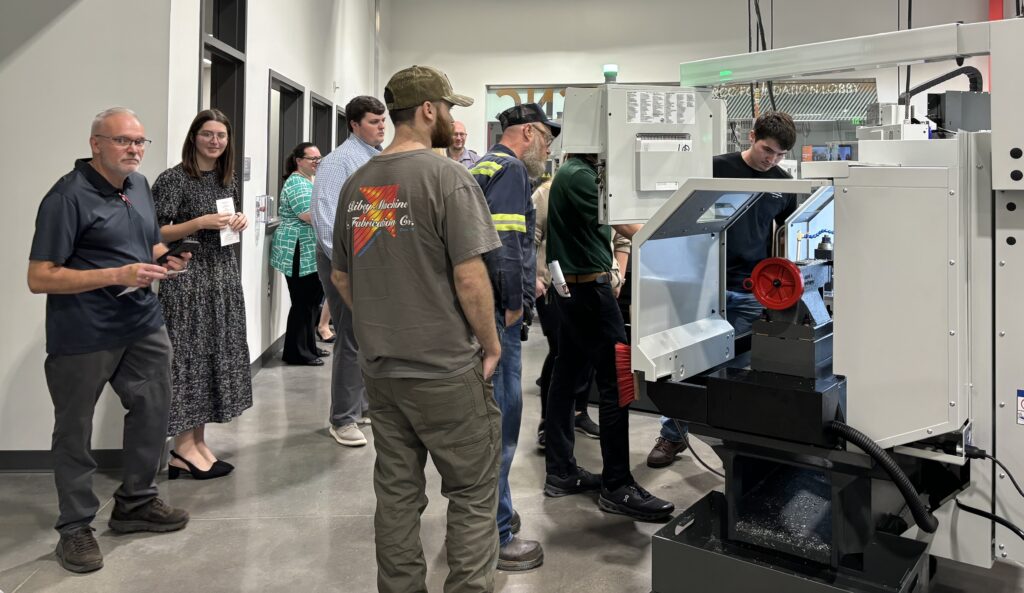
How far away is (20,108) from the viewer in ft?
12.5

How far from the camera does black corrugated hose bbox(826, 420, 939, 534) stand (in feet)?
6.73

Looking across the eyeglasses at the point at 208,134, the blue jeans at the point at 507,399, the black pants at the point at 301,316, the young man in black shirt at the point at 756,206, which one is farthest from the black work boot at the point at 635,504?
the black pants at the point at 301,316

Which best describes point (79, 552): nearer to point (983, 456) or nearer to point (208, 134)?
point (208, 134)

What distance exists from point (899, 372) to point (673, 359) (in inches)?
23.0

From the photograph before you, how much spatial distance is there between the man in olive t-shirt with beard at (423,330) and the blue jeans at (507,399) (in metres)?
0.55

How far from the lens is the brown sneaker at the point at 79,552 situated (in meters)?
2.92

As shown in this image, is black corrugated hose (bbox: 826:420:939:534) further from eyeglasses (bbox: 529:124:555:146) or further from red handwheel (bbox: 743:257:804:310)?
eyeglasses (bbox: 529:124:555:146)

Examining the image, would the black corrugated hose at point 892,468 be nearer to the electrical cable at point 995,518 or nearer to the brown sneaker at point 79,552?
the electrical cable at point 995,518

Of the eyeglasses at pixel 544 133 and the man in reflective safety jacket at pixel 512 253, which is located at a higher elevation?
the eyeglasses at pixel 544 133

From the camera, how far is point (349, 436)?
4.44 meters

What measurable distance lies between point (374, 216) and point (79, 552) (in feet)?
5.63

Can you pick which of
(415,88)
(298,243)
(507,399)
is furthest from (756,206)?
(298,243)

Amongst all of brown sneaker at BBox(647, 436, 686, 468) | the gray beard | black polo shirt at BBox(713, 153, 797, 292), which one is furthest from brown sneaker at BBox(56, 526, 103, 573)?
black polo shirt at BBox(713, 153, 797, 292)

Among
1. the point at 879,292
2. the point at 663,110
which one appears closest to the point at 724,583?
the point at 879,292
